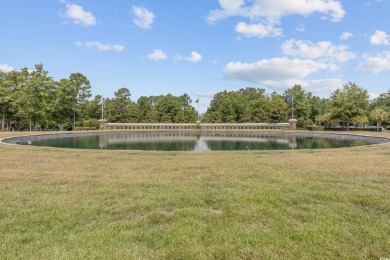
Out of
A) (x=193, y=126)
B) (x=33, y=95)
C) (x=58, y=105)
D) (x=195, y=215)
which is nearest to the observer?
(x=195, y=215)

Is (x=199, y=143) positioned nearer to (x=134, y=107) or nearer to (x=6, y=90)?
(x=6, y=90)

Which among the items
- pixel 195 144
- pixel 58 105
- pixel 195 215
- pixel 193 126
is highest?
pixel 58 105

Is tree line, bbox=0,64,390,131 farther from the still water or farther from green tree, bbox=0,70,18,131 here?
the still water

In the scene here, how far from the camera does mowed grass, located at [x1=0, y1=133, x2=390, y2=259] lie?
3.51 m

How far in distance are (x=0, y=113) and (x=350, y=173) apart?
2074 inches

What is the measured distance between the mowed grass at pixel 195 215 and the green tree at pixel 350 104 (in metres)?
44.3

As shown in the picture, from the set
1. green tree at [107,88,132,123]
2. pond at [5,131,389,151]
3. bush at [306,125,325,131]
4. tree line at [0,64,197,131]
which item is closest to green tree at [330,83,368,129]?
bush at [306,125,325,131]

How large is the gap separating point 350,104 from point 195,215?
162 feet

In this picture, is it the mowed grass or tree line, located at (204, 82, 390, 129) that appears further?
tree line, located at (204, 82, 390, 129)

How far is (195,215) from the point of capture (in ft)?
15.2

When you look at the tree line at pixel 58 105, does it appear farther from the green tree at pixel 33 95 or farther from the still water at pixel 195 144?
the still water at pixel 195 144

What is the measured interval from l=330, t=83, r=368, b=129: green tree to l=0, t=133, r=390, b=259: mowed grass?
44.3 meters


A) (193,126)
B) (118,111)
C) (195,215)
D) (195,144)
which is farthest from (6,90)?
(195,215)

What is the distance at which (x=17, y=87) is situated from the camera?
152 feet
